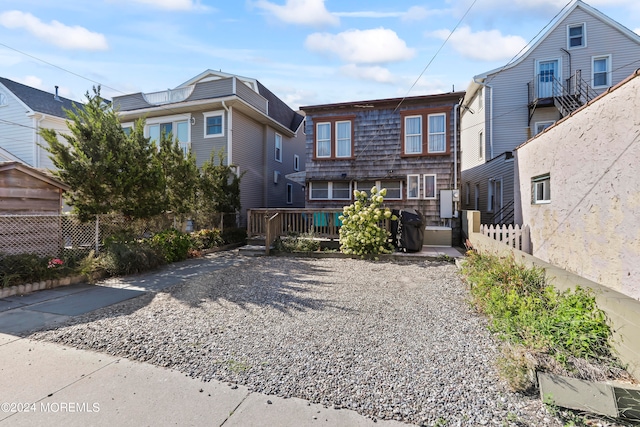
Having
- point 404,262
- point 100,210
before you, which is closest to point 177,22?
point 100,210

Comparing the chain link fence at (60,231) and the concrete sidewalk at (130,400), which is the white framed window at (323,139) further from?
the concrete sidewalk at (130,400)

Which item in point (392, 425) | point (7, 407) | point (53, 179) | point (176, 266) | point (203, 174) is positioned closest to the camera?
point (392, 425)

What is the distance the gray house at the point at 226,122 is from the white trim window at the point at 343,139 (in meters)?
3.90

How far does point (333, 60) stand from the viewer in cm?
1039

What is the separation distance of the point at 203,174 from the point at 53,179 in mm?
4409

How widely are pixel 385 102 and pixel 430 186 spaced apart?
3765 mm

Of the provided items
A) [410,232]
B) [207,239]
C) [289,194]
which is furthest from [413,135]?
[207,239]

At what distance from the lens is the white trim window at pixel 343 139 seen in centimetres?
1332

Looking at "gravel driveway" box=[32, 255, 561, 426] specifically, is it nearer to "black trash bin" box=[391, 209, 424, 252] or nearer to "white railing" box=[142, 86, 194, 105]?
"black trash bin" box=[391, 209, 424, 252]

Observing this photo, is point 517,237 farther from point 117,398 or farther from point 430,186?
point 117,398

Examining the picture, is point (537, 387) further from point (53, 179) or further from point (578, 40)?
point (578, 40)

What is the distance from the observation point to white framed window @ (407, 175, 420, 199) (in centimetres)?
1248

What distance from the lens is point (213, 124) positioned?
1395 centimetres

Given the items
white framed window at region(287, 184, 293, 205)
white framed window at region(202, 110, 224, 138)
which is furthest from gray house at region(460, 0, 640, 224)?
white framed window at region(202, 110, 224, 138)
